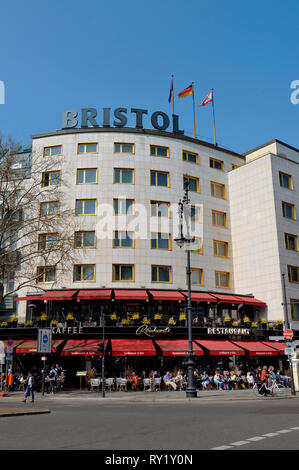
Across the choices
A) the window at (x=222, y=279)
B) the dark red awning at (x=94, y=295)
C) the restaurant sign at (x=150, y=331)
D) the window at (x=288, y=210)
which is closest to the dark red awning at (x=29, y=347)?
the dark red awning at (x=94, y=295)

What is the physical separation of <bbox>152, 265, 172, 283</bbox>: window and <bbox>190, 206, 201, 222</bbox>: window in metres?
5.54

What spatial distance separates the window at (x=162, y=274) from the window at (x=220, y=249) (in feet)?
18.7

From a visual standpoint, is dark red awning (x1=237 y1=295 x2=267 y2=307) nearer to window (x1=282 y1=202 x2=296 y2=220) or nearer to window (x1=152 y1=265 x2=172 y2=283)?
window (x1=152 y1=265 x2=172 y2=283)

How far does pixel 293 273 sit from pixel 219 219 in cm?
865

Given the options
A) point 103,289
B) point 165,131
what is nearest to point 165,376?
point 103,289

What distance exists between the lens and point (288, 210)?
44.3 metres

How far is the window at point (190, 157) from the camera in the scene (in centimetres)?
4431

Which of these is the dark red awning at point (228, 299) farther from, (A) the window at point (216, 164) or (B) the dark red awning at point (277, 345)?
(A) the window at point (216, 164)

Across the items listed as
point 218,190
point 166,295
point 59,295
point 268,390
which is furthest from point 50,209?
point 268,390

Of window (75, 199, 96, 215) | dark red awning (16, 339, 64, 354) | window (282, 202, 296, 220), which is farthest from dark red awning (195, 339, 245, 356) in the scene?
window (75, 199, 96, 215)

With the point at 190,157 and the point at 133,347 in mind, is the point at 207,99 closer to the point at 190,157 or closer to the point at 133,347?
the point at 190,157

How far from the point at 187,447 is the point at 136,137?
36537 mm

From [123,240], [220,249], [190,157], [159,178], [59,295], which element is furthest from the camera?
[190,157]
